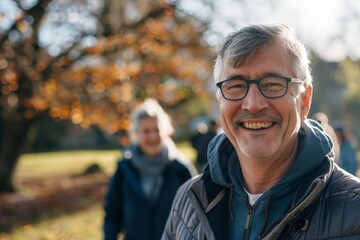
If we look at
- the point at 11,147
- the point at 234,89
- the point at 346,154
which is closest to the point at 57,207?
the point at 11,147

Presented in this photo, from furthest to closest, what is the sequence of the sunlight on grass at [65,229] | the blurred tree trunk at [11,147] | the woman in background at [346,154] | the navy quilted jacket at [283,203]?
the blurred tree trunk at [11,147] → the sunlight on grass at [65,229] → the woman in background at [346,154] → the navy quilted jacket at [283,203]

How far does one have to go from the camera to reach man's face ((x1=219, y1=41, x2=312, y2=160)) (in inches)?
79.5

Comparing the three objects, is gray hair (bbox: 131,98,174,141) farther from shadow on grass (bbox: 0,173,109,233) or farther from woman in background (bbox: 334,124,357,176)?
shadow on grass (bbox: 0,173,109,233)

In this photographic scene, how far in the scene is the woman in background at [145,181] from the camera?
3971 mm

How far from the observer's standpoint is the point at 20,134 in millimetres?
13711

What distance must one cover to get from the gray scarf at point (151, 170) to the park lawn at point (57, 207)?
5307mm

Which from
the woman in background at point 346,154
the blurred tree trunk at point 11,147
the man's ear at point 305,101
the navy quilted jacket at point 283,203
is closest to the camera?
the navy quilted jacket at point 283,203

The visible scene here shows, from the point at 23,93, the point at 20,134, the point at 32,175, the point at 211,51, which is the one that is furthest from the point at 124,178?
the point at 32,175

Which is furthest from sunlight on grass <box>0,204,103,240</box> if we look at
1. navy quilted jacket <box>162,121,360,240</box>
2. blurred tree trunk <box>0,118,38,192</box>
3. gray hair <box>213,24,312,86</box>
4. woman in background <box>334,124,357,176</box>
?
gray hair <box>213,24,312,86</box>

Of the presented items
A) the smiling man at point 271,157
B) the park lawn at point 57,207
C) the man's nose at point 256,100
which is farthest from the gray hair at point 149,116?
the park lawn at point 57,207

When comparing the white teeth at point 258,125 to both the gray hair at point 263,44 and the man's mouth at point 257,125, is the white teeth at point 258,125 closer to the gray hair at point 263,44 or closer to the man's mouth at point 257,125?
the man's mouth at point 257,125

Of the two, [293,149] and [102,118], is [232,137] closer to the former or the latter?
[293,149]

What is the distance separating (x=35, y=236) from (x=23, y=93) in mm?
3941

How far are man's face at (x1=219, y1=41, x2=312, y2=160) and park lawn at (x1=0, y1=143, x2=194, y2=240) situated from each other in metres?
7.46
